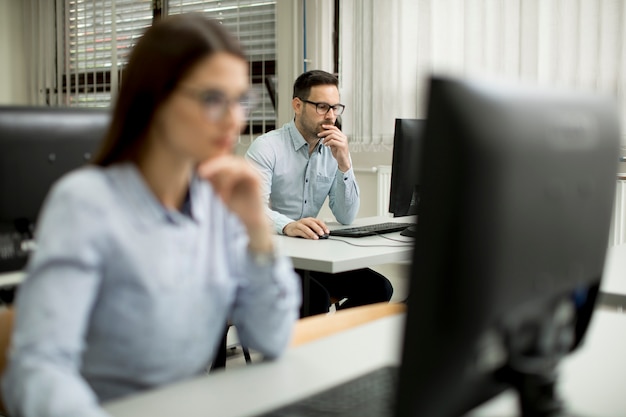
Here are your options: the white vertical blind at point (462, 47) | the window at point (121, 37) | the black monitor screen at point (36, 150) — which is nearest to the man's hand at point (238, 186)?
the black monitor screen at point (36, 150)

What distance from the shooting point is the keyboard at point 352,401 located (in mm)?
973

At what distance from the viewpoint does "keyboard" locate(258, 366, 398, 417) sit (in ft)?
3.19

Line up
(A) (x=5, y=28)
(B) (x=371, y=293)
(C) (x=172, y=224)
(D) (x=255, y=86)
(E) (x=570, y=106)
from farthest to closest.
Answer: (A) (x=5, y=28) < (D) (x=255, y=86) < (B) (x=371, y=293) < (C) (x=172, y=224) < (E) (x=570, y=106)

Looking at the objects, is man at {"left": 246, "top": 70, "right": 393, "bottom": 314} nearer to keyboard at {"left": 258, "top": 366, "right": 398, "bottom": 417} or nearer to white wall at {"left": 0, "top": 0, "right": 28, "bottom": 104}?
keyboard at {"left": 258, "top": 366, "right": 398, "bottom": 417}

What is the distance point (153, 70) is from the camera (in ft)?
Answer: 3.36

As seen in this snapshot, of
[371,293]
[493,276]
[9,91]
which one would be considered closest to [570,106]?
[493,276]

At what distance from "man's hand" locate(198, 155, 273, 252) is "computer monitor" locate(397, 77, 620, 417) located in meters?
0.42

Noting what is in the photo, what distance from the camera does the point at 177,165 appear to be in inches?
42.8

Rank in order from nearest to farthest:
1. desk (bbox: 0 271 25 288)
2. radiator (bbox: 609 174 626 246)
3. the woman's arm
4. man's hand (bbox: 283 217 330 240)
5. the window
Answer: the woman's arm < desk (bbox: 0 271 25 288) < man's hand (bbox: 283 217 330 240) < radiator (bbox: 609 174 626 246) < the window

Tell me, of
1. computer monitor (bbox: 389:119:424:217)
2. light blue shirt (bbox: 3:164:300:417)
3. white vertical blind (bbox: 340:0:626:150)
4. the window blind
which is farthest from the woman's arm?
the window blind

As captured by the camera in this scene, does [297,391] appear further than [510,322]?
Yes

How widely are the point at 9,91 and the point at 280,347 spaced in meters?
5.80

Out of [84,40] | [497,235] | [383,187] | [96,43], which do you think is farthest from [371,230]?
[84,40]

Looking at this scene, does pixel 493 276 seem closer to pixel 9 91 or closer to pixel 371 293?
pixel 371 293
